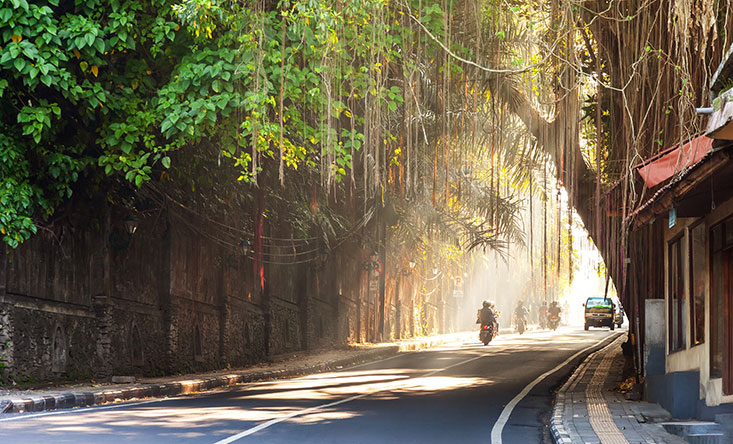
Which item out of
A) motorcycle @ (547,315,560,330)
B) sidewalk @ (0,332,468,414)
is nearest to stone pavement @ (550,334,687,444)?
sidewalk @ (0,332,468,414)

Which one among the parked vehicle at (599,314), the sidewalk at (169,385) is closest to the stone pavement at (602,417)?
the sidewalk at (169,385)

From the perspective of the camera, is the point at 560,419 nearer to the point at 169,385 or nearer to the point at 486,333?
the point at 169,385

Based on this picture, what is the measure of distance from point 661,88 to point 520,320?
39045mm

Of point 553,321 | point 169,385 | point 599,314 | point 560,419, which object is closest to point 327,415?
point 560,419

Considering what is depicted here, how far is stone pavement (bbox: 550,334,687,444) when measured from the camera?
10.2 m

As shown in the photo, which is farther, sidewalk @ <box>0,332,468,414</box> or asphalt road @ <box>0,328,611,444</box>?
sidewalk @ <box>0,332,468,414</box>

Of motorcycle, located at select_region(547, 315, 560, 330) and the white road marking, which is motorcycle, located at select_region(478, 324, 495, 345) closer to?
the white road marking

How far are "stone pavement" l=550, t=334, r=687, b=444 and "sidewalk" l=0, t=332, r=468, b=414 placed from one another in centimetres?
656

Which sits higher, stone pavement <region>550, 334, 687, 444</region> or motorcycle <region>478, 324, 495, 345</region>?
stone pavement <region>550, 334, 687, 444</region>

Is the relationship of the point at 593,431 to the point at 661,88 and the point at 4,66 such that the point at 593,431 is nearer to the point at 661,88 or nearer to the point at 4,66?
the point at 661,88

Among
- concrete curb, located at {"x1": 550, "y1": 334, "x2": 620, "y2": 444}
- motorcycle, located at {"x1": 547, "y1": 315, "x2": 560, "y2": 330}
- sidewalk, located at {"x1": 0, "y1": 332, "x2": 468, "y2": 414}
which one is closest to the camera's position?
concrete curb, located at {"x1": 550, "y1": 334, "x2": 620, "y2": 444}

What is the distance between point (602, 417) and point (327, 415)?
11.7 ft

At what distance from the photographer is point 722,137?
7.25m

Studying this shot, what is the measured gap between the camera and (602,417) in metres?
12.1
